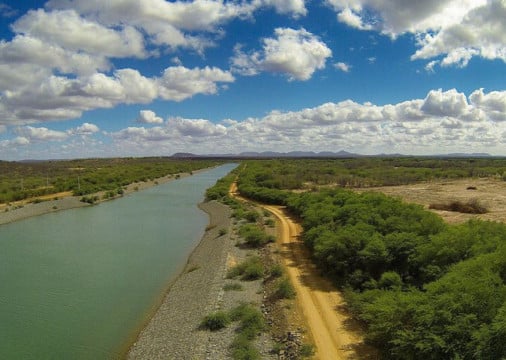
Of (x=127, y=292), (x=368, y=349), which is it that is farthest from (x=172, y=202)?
(x=368, y=349)

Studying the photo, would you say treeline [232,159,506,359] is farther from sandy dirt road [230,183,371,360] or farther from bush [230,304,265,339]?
bush [230,304,265,339]

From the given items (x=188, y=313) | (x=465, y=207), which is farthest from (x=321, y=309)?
(x=465, y=207)

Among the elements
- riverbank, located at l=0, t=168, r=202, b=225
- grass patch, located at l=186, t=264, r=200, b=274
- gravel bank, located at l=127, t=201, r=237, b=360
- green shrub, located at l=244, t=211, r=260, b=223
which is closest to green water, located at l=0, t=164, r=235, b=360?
gravel bank, located at l=127, t=201, r=237, b=360

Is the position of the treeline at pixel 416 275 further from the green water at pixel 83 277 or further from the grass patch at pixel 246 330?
the green water at pixel 83 277

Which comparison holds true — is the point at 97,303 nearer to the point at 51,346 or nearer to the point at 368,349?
the point at 51,346

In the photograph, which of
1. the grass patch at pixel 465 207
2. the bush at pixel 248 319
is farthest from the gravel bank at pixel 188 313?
the grass patch at pixel 465 207
